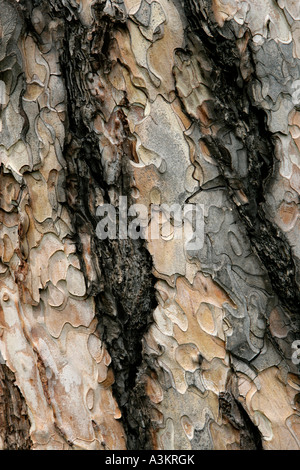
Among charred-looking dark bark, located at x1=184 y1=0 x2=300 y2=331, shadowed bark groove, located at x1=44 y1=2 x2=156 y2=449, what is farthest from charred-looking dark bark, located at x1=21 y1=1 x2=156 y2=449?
charred-looking dark bark, located at x1=184 y1=0 x2=300 y2=331

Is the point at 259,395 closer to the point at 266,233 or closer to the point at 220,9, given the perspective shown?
the point at 266,233

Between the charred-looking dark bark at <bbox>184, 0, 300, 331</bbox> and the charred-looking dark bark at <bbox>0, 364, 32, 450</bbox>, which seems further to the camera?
the charred-looking dark bark at <bbox>0, 364, 32, 450</bbox>

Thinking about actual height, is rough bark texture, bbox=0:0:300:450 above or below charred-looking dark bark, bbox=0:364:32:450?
above

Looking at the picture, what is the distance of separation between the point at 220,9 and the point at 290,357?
593 mm

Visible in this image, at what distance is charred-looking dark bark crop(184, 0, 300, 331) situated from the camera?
856 millimetres

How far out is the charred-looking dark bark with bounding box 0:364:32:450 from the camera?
96 centimetres

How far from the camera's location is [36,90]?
93cm

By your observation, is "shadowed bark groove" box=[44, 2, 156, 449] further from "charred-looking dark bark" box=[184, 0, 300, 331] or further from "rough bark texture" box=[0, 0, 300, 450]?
"charred-looking dark bark" box=[184, 0, 300, 331]

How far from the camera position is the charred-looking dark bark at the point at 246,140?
0.86m

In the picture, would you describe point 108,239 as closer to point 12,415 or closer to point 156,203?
point 156,203

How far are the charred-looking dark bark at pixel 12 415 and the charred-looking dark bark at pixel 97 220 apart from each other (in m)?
0.18

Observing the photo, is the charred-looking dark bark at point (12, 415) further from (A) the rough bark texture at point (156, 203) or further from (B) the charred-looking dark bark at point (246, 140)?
(B) the charred-looking dark bark at point (246, 140)

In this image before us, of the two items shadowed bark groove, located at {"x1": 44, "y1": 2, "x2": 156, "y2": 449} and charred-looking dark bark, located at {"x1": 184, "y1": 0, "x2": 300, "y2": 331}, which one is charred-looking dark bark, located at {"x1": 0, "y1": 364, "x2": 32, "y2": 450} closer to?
shadowed bark groove, located at {"x1": 44, "y1": 2, "x2": 156, "y2": 449}
